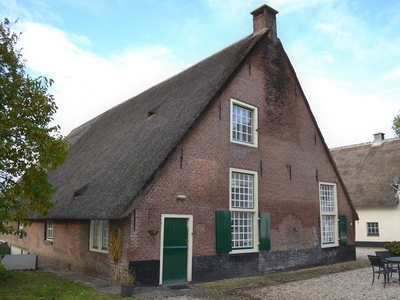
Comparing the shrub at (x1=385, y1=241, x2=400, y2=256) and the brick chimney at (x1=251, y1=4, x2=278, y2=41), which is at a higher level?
the brick chimney at (x1=251, y1=4, x2=278, y2=41)

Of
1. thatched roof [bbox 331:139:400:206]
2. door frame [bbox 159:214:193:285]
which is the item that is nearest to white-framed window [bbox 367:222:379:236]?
thatched roof [bbox 331:139:400:206]

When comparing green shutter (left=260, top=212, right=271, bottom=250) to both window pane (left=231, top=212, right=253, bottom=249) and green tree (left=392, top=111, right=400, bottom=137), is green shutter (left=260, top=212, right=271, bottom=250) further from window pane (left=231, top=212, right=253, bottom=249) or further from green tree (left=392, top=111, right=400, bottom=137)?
green tree (left=392, top=111, right=400, bottom=137)

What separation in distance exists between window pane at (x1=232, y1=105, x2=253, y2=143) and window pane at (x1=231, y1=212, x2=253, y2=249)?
266 centimetres

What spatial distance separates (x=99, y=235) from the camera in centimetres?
1191

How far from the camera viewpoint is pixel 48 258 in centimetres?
1590

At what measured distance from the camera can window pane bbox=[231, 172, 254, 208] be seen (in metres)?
12.7

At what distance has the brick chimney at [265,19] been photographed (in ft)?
51.6

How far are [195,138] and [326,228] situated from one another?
8.22 meters

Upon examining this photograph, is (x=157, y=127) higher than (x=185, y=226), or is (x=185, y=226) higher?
(x=157, y=127)

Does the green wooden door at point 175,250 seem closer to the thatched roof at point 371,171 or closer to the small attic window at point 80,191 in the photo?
the small attic window at point 80,191

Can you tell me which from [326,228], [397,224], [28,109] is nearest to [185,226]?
[28,109]

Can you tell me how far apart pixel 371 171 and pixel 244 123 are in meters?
17.4

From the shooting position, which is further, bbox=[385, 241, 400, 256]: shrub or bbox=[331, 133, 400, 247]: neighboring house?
bbox=[331, 133, 400, 247]: neighboring house

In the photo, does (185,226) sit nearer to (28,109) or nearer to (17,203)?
(17,203)
